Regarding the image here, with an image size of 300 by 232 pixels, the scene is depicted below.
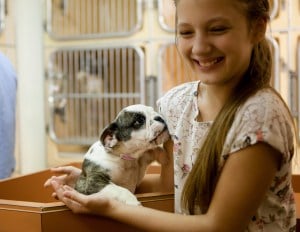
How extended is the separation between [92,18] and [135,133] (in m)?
1.32

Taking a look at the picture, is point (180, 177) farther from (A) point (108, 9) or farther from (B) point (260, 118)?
(A) point (108, 9)

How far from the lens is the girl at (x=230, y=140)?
696mm

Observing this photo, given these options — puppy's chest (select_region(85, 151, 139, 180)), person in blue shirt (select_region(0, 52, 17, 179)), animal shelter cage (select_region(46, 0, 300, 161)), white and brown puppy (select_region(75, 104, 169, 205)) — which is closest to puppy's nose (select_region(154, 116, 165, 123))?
white and brown puppy (select_region(75, 104, 169, 205))

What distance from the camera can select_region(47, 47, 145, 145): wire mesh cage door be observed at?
205cm

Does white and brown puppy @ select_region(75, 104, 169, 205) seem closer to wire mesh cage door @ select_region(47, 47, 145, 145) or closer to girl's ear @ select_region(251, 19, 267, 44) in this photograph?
girl's ear @ select_region(251, 19, 267, 44)

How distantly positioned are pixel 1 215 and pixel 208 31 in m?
0.44

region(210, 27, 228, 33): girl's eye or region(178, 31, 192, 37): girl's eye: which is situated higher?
region(210, 27, 228, 33): girl's eye

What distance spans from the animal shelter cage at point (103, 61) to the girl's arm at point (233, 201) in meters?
1.22

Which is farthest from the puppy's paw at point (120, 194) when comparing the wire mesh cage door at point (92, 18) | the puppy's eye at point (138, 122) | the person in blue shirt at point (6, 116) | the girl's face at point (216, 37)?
the wire mesh cage door at point (92, 18)

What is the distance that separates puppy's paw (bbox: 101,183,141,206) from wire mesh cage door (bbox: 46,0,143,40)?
1.24 meters

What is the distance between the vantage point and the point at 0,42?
208cm

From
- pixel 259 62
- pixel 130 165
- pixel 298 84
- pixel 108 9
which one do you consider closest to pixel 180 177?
pixel 130 165

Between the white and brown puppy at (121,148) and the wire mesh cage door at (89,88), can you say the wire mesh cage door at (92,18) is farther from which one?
the white and brown puppy at (121,148)

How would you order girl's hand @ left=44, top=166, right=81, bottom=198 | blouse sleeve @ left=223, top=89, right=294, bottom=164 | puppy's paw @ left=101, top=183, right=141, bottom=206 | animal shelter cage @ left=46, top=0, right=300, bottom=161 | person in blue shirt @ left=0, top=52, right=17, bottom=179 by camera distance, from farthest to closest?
1. animal shelter cage @ left=46, top=0, right=300, bottom=161
2. person in blue shirt @ left=0, top=52, right=17, bottom=179
3. girl's hand @ left=44, top=166, right=81, bottom=198
4. puppy's paw @ left=101, top=183, right=141, bottom=206
5. blouse sleeve @ left=223, top=89, right=294, bottom=164
